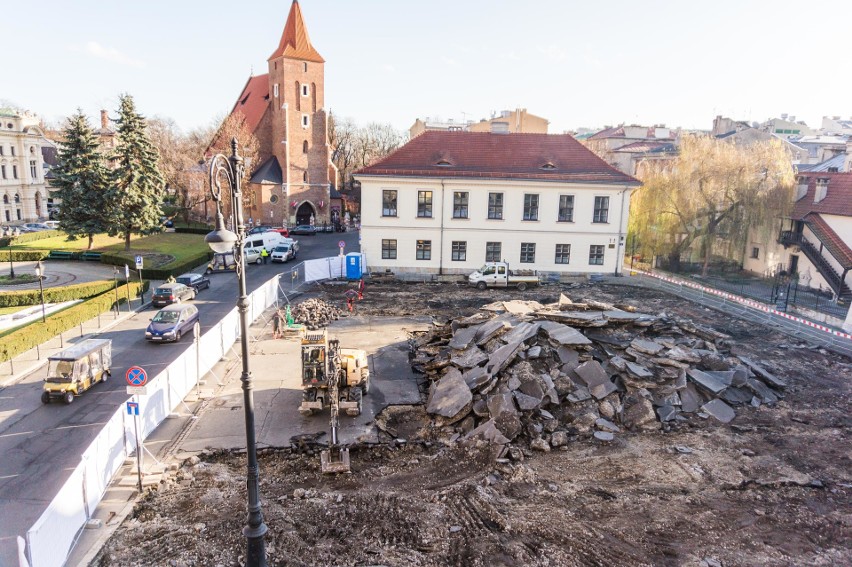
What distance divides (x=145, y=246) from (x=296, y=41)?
2800 centimetres

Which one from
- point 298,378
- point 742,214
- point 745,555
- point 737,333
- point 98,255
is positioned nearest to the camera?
point 745,555

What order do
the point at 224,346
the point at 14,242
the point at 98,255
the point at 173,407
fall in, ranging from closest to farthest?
the point at 173,407
the point at 224,346
the point at 98,255
the point at 14,242

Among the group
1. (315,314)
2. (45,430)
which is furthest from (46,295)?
(45,430)

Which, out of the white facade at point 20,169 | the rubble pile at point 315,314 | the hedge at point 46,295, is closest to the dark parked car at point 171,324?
the rubble pile at point 315,314

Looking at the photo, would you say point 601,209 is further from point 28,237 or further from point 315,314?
point 28,237

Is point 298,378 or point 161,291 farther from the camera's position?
point 161,291

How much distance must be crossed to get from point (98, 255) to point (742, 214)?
45.9 meters

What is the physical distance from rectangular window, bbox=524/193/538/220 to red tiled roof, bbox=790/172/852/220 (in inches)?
678

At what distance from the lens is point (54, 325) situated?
2317 centimetres

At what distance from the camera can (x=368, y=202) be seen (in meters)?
37.7

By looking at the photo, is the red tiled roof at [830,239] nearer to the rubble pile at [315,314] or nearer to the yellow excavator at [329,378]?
the rubble pile at [315,314]

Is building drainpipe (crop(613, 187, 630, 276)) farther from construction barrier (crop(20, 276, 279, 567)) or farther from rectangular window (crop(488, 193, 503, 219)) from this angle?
construction barrier (crop(20, 276, 279, 567))

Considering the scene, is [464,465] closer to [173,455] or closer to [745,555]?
[745,555]

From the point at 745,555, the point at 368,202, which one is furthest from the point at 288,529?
the point at 368,202
